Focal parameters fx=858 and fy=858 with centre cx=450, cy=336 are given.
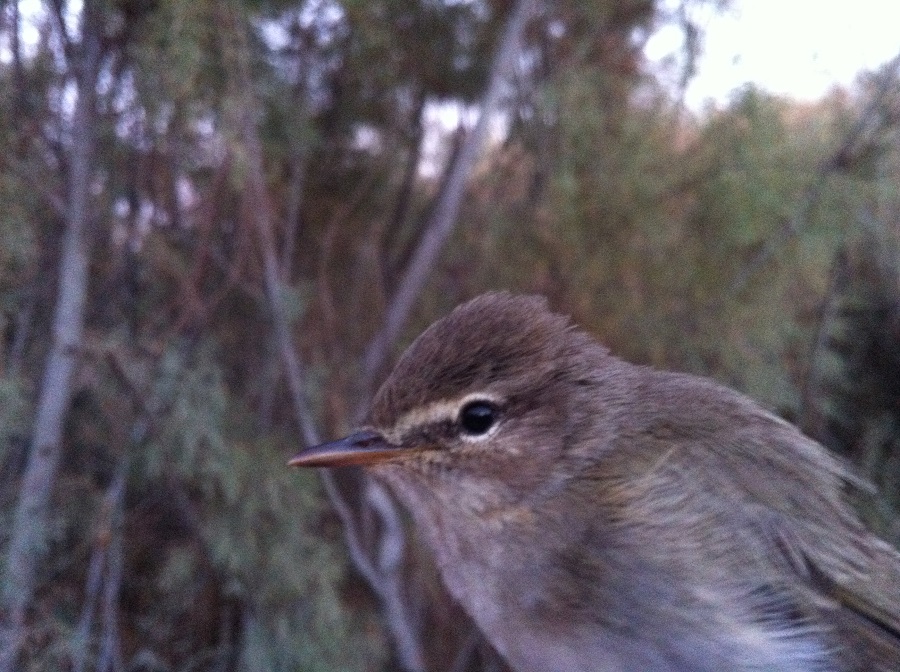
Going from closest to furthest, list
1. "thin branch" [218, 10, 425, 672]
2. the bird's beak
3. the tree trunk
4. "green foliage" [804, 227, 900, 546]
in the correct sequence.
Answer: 1. the bird's beak
2. the tree trunk
3. "thin branch" [218, 10, 425, 672]
4. "green foliage" [804, 227, 900, 546]

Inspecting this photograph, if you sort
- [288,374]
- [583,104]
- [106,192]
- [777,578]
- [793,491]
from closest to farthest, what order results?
[777,578] → [793,491] → [106,192] → [288,374] → [583,104]

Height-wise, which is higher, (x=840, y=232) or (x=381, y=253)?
(x=381, y=253)

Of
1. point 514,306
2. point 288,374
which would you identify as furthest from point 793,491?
point 288,374

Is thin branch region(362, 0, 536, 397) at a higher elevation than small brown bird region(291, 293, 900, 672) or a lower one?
higher

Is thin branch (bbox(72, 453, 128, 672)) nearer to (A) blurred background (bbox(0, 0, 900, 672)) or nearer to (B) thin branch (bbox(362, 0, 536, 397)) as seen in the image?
(A) blurred background (bbox(0, 0, 900, 672))

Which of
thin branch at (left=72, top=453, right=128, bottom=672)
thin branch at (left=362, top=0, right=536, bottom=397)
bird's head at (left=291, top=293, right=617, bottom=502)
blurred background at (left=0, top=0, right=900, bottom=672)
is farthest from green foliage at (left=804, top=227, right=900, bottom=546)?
thin branch at (left=72, top=453, right=128, bottom=672)

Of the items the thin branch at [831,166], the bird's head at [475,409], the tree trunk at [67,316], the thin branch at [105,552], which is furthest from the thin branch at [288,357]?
the thin branch at [831,166]

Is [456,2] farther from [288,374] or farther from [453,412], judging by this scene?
[453,412]
